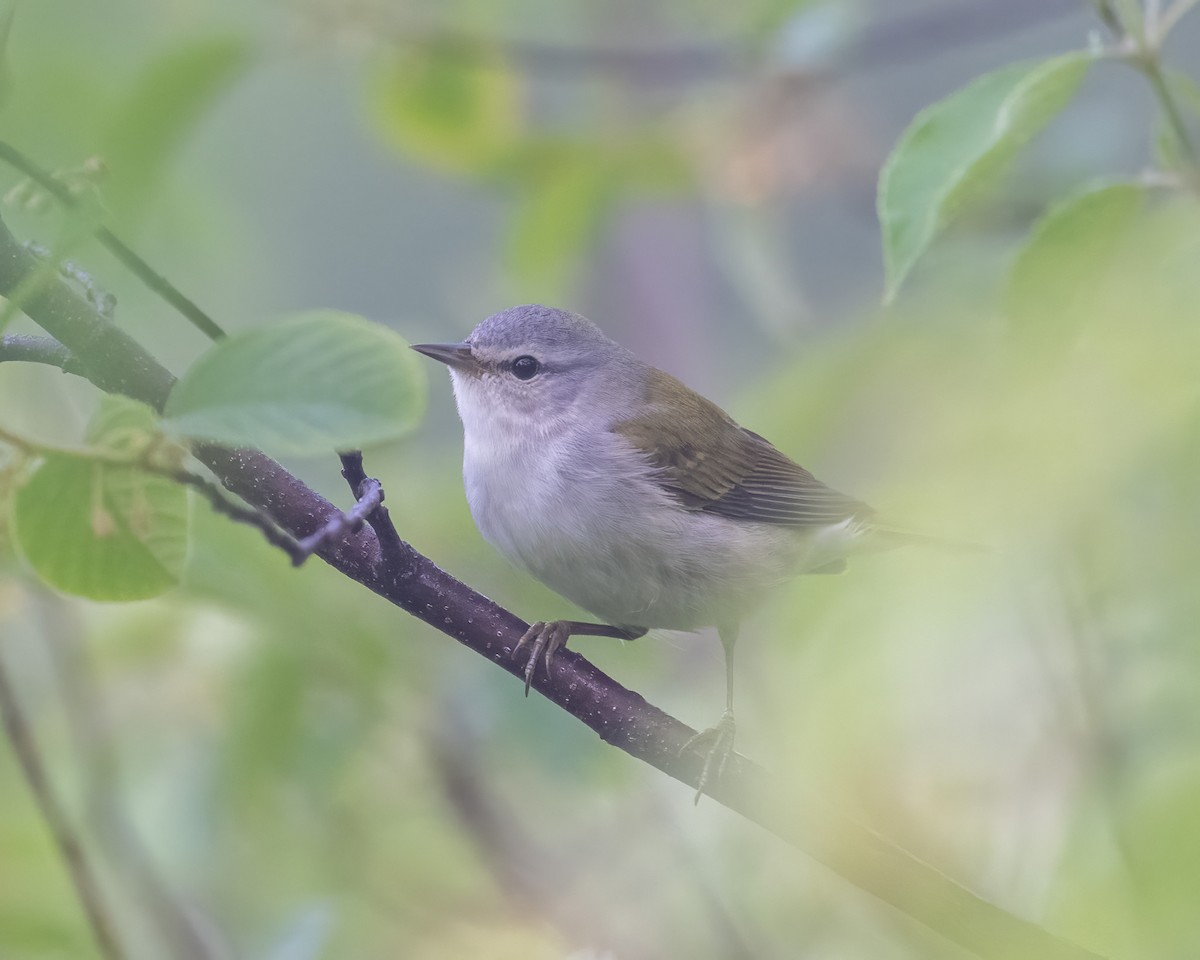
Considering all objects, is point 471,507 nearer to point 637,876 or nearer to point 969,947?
point 637,876

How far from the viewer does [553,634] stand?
5.48ft

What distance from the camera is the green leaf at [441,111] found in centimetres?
227

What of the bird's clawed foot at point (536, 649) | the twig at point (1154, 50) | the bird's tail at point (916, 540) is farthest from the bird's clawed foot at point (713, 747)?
the twig at point (1154, 50)

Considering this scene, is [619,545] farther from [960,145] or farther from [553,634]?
[960,145]

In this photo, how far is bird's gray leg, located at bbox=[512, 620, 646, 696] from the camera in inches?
48.4

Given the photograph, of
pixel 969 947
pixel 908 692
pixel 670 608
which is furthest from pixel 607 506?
pixel 969 947

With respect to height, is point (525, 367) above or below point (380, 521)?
above

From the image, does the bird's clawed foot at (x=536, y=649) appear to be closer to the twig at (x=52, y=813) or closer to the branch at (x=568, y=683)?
the branch at (x=568, y=683)

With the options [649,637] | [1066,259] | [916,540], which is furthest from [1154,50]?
[649,637]

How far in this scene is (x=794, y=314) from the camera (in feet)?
7.82

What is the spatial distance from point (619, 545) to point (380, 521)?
1.06 meters

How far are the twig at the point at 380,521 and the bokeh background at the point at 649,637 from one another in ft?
0.74

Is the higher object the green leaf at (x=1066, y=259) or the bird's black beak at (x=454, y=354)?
the green leaf at (x=1066, y=259)

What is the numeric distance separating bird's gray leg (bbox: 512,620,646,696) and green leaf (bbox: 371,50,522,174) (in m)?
0.95
